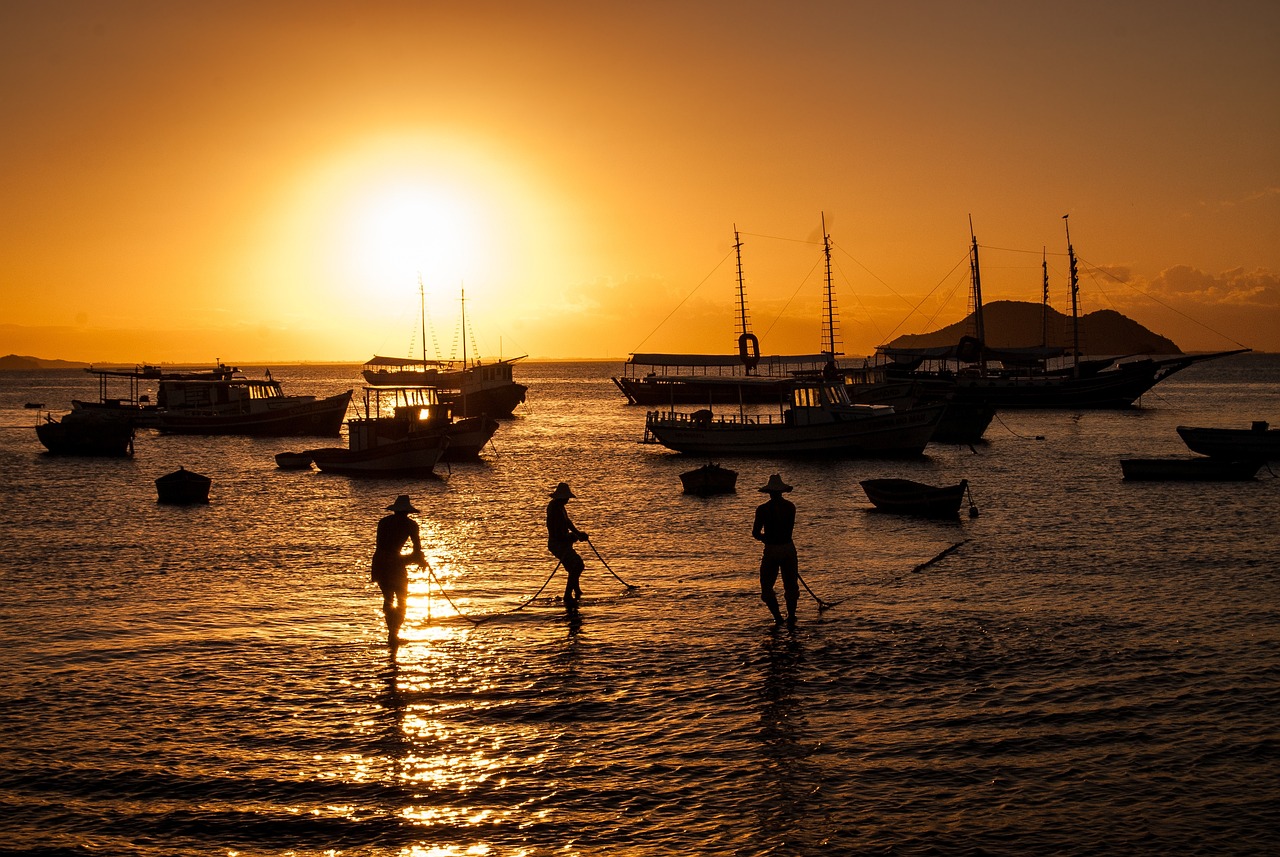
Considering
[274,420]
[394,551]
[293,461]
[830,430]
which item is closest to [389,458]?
[293,461]

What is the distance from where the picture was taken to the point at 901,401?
74.8m

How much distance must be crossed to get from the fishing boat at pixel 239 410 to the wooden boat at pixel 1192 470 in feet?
168

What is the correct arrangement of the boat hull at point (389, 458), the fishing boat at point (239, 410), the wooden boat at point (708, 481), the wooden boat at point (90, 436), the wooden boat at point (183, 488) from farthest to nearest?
1. the fishing boat at point (239, 410)
2. the wooden boat at point (90, 436)
3. the boat hull at point (389, 458)
4. the wooden boat at point (708, 481)
5. the wooden boat at point (183, 488)

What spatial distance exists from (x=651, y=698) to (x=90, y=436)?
5901 cm

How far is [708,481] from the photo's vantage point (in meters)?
39.8

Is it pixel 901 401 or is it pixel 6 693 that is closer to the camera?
pixel 6 693

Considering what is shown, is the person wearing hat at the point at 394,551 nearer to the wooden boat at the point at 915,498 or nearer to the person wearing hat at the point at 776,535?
the person wearing hat at the point at 776,535

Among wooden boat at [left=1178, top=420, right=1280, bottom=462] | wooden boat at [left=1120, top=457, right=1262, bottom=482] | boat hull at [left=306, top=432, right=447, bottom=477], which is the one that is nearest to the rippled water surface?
wooden boat at [left=1120, top=457, right=1262, bottom=482]

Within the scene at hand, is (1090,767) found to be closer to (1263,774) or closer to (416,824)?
(1263,774)

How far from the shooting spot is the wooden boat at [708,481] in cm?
3984

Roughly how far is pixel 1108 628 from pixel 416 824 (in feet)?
39.7

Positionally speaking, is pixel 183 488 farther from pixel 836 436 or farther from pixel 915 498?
pixel 836 436

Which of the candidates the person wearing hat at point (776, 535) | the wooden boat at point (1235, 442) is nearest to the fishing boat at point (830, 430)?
the wooden boat at point (1235, 442)

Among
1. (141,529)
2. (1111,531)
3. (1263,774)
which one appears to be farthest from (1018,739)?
(141,529)
